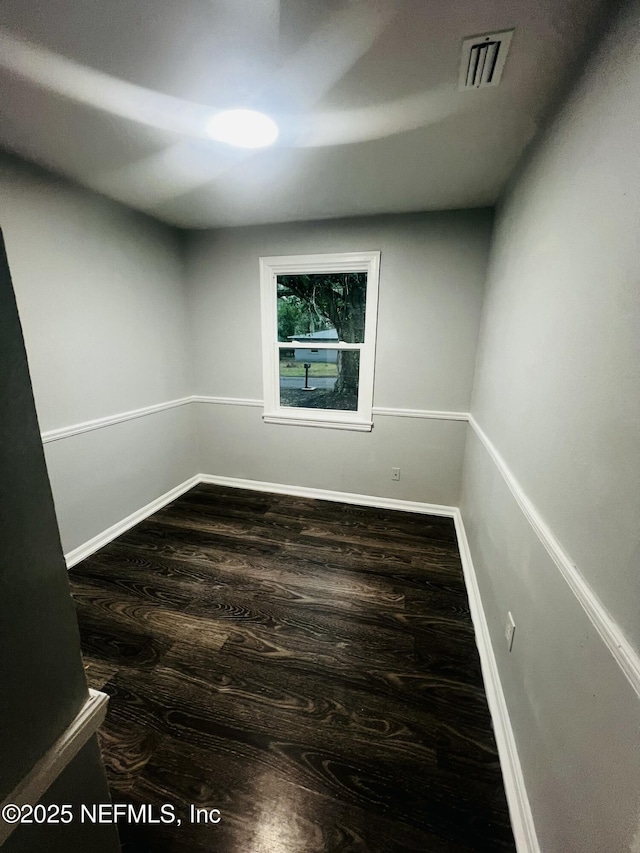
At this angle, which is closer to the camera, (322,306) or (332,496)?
(322,306)

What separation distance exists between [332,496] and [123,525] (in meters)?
1.74

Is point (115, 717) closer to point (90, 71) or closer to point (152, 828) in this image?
point (152, 828)

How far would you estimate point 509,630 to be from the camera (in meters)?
1.25

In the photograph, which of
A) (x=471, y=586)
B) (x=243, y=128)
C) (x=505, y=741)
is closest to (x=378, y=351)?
(x=243, y=128)

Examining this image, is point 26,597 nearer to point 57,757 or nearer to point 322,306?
point 57,757

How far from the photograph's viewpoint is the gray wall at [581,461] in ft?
2.15

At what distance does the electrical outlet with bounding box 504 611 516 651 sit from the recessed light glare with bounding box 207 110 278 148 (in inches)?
88.6

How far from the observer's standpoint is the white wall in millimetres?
1832

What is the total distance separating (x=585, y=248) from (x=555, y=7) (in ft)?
2.15

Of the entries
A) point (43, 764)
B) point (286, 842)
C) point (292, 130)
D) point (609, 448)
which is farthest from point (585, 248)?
point (286, 842)

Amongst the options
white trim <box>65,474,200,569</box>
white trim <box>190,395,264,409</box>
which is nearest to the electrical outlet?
white trim <box>190,395,264,409</box>

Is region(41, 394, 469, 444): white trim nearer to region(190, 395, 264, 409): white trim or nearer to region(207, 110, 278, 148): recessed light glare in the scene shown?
region(190, 395, 264, 409): white trim

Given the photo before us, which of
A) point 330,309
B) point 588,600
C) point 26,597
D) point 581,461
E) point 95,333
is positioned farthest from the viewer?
point 330,309

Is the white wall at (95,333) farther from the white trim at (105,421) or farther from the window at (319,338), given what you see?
the window at (319,338)
